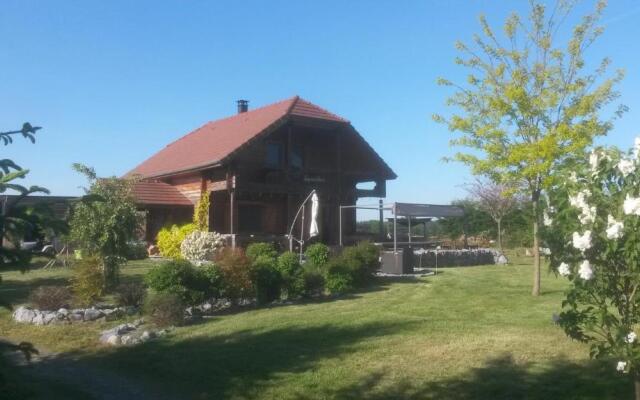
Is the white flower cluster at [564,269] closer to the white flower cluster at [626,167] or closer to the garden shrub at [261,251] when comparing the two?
the white flower cluster at [626,167]

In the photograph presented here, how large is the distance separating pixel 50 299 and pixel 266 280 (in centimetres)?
400

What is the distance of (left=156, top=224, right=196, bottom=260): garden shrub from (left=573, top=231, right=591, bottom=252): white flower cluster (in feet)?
59.3

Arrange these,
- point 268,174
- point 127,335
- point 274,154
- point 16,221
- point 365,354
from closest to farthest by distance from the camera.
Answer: point 16,221 → point 365,354 → point 127,335 → point 268,174 → point 274,154

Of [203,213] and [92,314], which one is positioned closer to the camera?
[92,314]

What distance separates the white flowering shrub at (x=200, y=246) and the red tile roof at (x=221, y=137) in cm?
283

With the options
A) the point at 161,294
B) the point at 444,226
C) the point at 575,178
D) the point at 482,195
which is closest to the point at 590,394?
the point at 575,178

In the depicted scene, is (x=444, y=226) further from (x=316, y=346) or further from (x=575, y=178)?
(x=575, y=178)

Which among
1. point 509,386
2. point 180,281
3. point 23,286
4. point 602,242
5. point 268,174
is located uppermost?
point 268,174

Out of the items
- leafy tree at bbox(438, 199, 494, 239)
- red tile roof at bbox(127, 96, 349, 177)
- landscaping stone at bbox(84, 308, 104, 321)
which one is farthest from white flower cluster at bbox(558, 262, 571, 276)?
leafy tree at bbox(438, 199, 494, 239)

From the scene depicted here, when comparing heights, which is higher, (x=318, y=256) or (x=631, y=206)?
(x=631, y=206)

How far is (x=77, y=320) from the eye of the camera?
1042cm

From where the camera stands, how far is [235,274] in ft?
37.6

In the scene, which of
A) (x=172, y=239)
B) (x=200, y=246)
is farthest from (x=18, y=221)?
(x=172, y=239)

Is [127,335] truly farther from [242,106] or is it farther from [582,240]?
[242,106]
